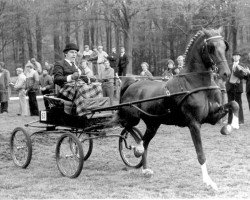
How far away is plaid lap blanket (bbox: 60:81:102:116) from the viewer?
7.17 m

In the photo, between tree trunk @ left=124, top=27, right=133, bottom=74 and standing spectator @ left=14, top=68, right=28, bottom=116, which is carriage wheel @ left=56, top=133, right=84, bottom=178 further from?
tree trunk @ left=124, top=27, right=133, bottom=74

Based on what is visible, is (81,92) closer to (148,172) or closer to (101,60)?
(148,172)

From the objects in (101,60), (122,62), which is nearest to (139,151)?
(101,60)

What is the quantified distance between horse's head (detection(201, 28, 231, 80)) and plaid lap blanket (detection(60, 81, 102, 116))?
201 centimetres

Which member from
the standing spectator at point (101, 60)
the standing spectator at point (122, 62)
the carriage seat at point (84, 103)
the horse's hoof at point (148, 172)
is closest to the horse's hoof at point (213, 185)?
the horse's hoof at point (148, 172)

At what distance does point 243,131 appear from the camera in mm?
12000

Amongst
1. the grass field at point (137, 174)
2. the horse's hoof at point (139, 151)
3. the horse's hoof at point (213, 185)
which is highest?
the horse's hoof at point (139, 151)

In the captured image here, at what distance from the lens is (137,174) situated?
726 cm

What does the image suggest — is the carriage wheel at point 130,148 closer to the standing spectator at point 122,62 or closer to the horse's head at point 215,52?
the horse's head at point 215,52

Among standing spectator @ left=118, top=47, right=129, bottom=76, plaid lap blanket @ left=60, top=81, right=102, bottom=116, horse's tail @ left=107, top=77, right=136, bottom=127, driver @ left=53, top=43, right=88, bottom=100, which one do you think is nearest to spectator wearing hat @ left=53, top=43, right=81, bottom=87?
driver @ left=53, top=43, right=88, bottom=100

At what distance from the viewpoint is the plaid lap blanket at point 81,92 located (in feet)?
23.5

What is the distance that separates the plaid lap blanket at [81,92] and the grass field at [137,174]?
3.57 ft

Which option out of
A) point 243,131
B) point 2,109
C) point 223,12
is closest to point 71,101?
point 243,131

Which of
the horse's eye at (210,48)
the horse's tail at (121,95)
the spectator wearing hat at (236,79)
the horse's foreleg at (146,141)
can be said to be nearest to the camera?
the horse's eye at (210,48)
